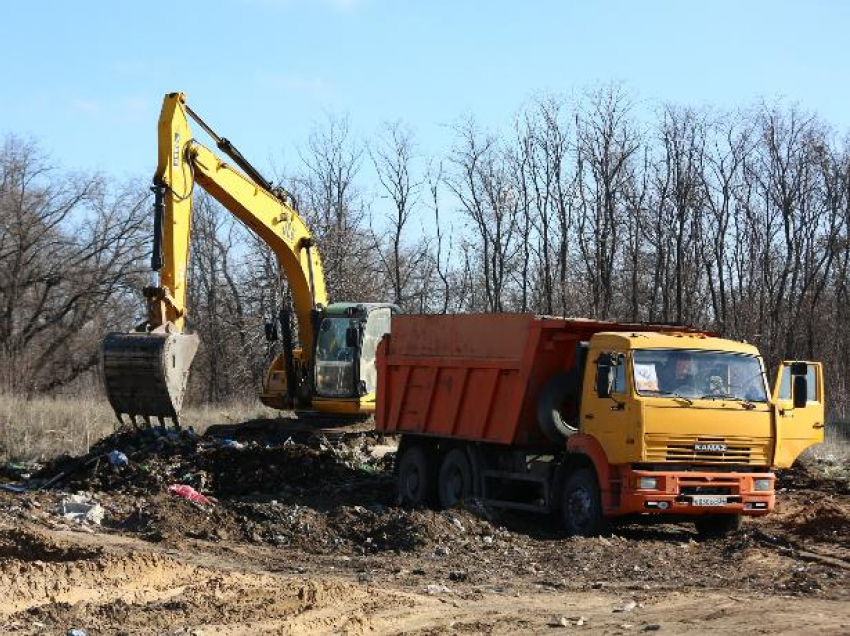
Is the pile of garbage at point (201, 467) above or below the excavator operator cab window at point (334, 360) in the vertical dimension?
below

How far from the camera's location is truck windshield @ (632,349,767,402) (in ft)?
49.4

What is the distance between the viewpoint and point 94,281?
159 feet

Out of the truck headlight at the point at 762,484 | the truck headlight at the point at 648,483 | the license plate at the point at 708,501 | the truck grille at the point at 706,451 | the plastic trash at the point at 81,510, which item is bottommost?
the plastic trash at the point at 81,510

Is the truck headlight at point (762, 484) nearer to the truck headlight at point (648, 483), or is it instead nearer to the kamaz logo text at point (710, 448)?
the kamaz logo text at point (710, 448)

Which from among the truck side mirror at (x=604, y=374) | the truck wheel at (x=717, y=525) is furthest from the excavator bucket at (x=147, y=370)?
the truck wheel at (x=717, y=525)

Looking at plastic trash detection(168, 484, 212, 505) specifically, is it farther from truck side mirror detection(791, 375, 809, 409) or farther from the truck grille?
truck side mirror detection(791, 375, 809, 409)

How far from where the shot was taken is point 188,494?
18.0 m

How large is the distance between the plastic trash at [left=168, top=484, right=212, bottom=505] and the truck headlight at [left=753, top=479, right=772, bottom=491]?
7.05m

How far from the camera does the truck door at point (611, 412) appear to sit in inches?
588

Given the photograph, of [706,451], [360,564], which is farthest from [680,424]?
[360,564]

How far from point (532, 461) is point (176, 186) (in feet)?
26.8

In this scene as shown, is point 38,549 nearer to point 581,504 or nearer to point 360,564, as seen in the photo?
point 360,564

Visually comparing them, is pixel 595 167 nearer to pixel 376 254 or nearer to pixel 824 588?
pixel 376 254

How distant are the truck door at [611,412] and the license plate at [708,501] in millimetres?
938
